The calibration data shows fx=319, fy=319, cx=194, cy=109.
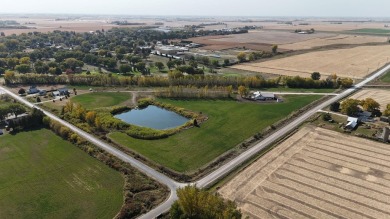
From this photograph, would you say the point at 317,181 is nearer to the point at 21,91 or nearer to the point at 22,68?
the point at 21,91

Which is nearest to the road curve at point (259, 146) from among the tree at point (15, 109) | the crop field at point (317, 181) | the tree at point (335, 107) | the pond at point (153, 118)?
the crop field at point (317, 181)

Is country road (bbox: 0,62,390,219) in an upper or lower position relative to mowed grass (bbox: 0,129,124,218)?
upper

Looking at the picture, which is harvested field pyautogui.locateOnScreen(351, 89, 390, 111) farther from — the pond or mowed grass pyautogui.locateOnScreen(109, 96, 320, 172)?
the pond

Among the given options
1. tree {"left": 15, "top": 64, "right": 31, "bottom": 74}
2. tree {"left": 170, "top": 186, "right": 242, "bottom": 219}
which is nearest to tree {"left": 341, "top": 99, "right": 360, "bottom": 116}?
tree {"left": 170, "top": 186, "right": 242, "bottom": 219}

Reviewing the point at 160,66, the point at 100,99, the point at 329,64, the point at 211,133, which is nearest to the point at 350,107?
the point at 211,133

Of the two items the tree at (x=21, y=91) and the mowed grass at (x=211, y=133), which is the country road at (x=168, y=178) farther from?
the tree at (x=21, y=91)

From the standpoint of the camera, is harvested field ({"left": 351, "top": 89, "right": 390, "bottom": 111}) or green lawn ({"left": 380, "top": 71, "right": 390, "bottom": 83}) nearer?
harvested field ({"left": 351, "top": 89, "right": 390, "bottom": 111})

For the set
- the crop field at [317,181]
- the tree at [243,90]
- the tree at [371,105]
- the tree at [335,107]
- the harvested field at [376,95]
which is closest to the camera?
the crop field at [317,181]
